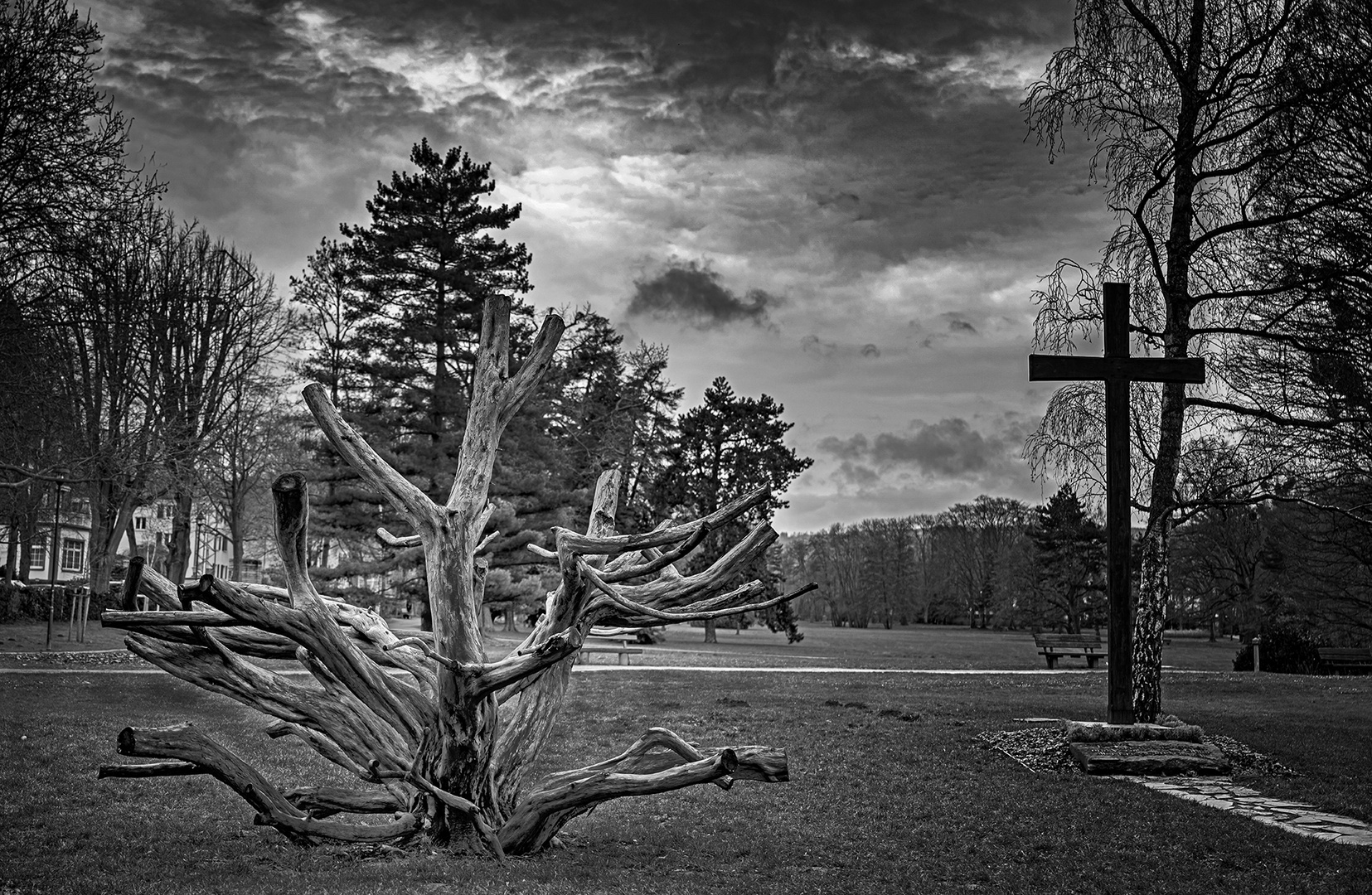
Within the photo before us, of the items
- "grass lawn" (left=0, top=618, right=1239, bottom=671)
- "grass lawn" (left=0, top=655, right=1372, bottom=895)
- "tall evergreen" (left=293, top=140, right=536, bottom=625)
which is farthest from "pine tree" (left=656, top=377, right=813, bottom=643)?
"grass lawn" (left=0, top=655, right=1372, bottom=895)

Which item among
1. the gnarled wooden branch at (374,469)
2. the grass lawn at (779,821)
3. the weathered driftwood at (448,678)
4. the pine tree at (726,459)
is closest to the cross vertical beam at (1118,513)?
the grass lawn at (779,821)

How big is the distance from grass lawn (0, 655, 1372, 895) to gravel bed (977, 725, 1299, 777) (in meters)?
0.25

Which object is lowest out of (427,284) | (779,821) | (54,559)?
(779,821)

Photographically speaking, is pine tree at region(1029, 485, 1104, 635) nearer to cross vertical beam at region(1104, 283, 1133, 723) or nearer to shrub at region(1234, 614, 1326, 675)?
shrub at region(1234, 614, 1326, 675)

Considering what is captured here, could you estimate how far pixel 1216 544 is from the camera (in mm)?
46656

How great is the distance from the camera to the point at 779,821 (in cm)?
→ 873

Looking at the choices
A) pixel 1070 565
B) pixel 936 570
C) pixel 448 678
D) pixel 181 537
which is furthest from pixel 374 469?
pixel 936 570

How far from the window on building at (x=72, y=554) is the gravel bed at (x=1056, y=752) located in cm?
6047

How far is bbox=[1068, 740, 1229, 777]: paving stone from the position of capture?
1049 cm

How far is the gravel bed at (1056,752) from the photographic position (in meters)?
10.8

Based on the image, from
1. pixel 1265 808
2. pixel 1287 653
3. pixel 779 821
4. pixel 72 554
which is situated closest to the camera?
pixel 779 821

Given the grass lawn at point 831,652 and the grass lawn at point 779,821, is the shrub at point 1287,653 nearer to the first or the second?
the grass lawn at point 831,652

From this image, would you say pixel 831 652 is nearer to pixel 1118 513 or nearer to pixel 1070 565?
pixel 1070 565

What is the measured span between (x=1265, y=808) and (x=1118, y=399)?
456cm
